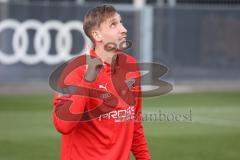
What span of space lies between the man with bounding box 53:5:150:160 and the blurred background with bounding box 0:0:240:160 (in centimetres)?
923

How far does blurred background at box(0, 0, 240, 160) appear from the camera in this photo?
16.2 m

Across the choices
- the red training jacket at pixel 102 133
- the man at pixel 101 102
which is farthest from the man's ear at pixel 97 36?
the red training jacket at pixel 102 133

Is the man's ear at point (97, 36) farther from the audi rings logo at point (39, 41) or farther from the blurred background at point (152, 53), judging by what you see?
the audi rings logo at point (39, 41)

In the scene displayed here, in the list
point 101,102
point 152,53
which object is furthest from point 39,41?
point 101,102

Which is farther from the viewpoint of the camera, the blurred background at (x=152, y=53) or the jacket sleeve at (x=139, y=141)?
the blurred background at (x=152, y=53)

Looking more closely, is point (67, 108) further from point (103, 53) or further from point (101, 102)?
point (103, 53)

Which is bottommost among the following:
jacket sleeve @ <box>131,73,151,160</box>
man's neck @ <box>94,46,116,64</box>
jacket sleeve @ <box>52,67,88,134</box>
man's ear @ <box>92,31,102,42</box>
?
jacket sleeve @ <box>131,73,151,160</box>

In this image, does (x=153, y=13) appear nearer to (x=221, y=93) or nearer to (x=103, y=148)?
(x=221, y=93)

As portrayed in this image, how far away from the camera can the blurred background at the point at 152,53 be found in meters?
16.2

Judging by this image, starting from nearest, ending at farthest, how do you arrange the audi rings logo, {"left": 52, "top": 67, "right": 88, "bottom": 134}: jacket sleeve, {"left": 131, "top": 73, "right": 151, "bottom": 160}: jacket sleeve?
1. {"left": 52, "top": 67, "right": 88, "bottom": 134}: jacket sleeve
2. {"left": 131, "top": 73, "right": 151, "bottom": 160}: jacket sleeve
3. the audi rings logo

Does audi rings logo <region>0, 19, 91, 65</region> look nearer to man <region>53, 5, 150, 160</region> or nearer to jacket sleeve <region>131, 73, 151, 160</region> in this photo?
jacket sleeve <region>131, 73, 151, 160</region>

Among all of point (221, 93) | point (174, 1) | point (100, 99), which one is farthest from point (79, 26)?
point (100, 99)

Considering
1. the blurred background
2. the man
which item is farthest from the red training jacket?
the blurred background

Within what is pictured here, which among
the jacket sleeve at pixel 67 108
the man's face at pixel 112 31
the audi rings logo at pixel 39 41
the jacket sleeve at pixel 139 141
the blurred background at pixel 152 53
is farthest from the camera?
the audi rings logo at pixel 39 41
